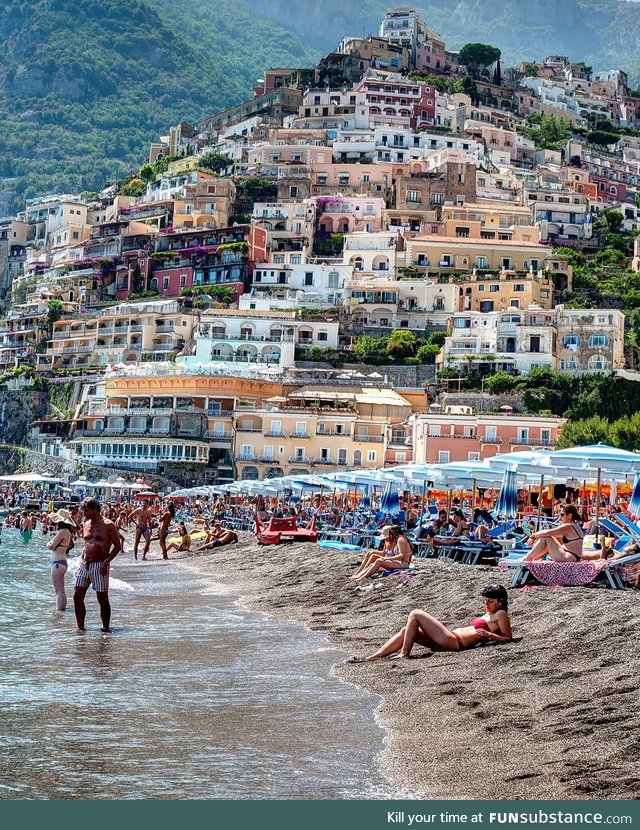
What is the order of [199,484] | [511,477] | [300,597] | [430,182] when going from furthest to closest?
[430,182], [199,484], [511,477], [300,597]

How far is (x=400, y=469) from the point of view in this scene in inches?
1276

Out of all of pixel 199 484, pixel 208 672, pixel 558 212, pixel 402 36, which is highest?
pixel 402 36

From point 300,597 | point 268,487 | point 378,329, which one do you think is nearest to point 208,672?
point 300,597

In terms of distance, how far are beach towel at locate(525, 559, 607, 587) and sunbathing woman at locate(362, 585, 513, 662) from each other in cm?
246

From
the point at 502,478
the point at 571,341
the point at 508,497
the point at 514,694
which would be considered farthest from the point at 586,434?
the point at 514,694

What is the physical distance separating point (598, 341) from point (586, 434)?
16.7 m

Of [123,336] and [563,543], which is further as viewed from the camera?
[123,336]

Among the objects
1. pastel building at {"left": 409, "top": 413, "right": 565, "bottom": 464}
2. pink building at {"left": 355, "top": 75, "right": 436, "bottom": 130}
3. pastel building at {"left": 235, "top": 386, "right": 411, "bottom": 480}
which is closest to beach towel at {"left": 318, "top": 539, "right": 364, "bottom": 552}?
pastel building at {"left": 409, "top": 413, "right": 565, "bottom": 464}

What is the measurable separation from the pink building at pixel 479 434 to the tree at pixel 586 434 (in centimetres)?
514

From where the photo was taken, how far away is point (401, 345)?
3054 inches

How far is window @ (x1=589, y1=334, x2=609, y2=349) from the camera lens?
71.9 metres

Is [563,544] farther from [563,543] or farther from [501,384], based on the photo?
[501,384]

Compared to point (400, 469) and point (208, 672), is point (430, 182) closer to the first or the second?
point (400, 469)

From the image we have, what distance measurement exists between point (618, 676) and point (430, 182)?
87.4 metres
